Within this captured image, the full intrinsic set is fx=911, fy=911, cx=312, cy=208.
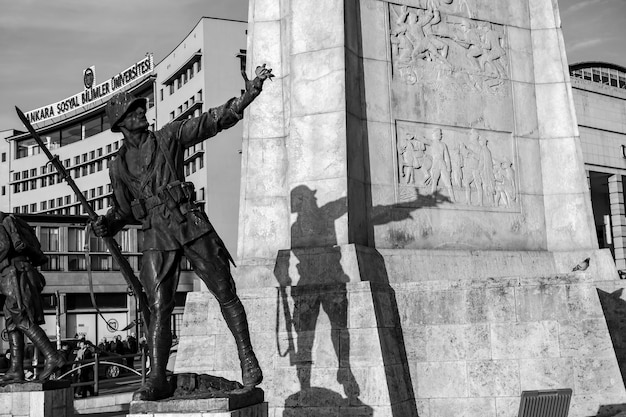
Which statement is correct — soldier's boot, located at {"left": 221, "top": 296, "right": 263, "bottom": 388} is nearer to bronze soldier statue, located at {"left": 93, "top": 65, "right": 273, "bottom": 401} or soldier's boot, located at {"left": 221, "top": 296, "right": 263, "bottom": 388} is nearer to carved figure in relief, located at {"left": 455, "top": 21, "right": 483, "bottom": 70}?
bronze soldier statue, located at {"left": 93, "top": 65, "right": 273, "bottom": 401}

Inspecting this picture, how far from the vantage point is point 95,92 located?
335 ft

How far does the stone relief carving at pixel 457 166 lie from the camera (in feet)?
43.4

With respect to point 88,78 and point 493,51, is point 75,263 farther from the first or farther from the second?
point 493,51

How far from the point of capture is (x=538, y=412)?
371 inches

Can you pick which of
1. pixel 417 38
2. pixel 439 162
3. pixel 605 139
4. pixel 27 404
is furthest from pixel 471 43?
pixel 605 139

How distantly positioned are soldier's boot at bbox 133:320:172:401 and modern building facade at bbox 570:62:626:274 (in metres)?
37.9

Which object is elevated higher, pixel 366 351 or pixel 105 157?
pixel 105 157

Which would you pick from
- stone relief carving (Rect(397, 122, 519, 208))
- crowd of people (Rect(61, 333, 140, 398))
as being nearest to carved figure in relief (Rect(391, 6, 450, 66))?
stone relief carving (Rect(397, 122, 519, 208))

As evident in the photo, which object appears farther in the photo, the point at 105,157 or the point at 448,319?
the point at 105,157

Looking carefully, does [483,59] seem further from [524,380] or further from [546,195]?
[524,380]

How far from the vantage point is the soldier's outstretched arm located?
8383mm

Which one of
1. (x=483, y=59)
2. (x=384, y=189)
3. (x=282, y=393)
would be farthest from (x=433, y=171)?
(x=282, y=393)

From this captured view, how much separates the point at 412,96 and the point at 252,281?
11.8ft

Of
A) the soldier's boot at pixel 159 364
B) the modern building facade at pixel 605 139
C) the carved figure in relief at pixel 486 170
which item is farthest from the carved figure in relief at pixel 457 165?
the modern building facade at pixel 605 139
